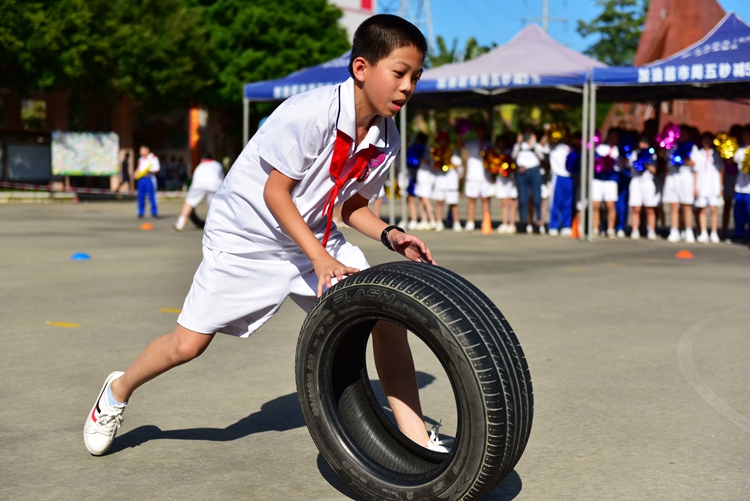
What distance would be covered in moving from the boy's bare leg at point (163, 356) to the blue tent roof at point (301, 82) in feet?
41.9

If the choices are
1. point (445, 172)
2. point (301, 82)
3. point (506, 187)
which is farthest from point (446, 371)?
point (301, 82)

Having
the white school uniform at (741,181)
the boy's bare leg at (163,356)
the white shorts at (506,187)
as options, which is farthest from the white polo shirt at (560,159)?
the boy's bare leg at (163,356)

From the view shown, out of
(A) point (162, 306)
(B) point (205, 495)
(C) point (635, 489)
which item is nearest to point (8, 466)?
(B) point (205, 495)

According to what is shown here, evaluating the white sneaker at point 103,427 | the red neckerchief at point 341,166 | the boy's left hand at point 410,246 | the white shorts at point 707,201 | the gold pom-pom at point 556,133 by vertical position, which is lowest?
the white sneaker at point 103,427

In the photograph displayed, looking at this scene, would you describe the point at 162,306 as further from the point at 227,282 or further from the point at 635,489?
the point at 635,489

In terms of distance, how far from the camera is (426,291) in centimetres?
287

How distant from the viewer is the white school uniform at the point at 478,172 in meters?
16.3

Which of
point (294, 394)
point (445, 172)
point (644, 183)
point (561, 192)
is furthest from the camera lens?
point (445, 172)

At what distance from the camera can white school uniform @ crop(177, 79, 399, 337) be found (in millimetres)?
3352

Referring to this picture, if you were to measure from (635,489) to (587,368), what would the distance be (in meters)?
2.14

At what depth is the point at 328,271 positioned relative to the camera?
3.07 meters

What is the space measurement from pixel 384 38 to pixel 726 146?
486 inches

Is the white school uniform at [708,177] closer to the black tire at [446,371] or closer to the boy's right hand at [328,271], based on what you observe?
the black tire at [446,371]

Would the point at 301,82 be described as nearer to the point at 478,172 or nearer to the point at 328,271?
the point at 478,172
